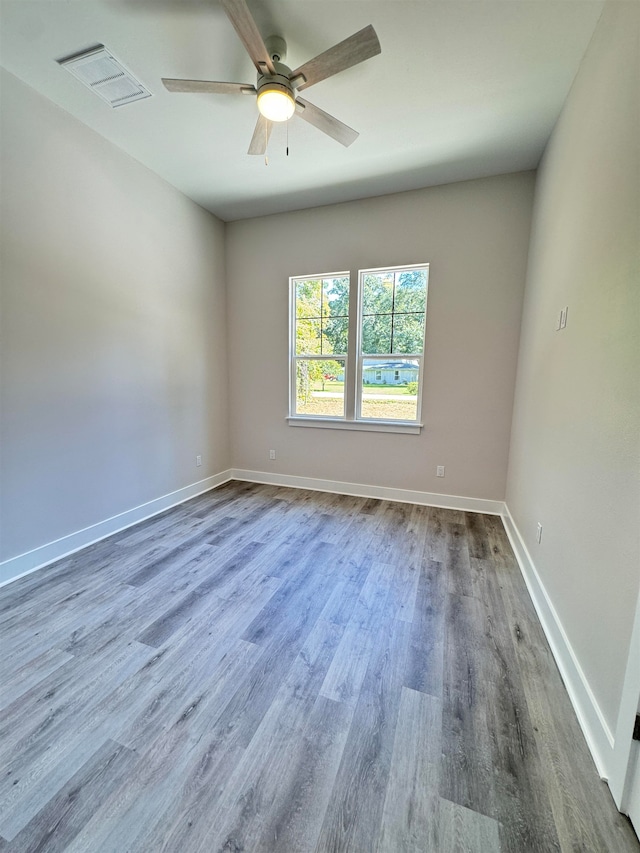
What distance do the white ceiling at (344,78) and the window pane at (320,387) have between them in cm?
175

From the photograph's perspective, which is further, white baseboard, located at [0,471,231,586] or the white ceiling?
white baseboard, located at [0,471,231,586]

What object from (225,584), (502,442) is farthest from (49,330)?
(502,442)

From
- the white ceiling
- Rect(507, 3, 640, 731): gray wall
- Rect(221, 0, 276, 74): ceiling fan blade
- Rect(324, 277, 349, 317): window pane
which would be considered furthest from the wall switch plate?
Rect(324, 277, 349, 317): window pane

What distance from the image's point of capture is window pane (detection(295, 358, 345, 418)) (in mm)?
3797

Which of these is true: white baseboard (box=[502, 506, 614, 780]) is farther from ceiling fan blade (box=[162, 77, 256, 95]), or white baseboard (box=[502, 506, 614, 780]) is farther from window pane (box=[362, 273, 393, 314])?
ceiling fan blade (box=[162, 77, 256, 95])

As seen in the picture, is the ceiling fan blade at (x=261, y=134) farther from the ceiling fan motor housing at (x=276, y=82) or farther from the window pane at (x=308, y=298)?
the window pane at (x=308, y=298)

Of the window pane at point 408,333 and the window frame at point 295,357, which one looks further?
the window frame at point 295,357

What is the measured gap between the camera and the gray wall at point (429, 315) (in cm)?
306

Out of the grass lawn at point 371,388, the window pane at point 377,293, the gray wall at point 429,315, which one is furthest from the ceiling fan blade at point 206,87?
the grass lawn at point 371,388

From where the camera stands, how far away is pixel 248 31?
4.70 feet

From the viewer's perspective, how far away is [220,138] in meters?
2.50

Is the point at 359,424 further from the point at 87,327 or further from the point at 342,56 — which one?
the point at 342,56

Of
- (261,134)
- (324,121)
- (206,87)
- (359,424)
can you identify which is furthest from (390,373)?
(206,87)

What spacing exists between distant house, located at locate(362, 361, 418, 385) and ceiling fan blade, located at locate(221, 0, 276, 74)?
239 cm
